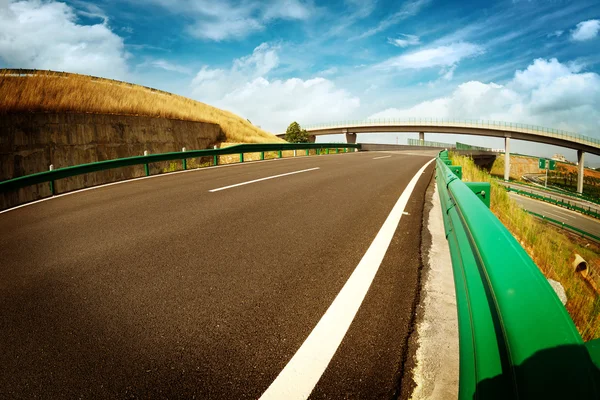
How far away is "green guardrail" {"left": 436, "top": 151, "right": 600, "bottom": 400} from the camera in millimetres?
803

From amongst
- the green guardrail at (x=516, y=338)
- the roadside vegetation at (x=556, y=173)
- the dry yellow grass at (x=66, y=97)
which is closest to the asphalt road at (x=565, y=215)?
the dry yellow grass at (x=66, y=97)

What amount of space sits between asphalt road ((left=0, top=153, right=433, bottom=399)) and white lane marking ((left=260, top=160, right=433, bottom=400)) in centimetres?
4

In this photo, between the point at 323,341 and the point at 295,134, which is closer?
the point at 323,341

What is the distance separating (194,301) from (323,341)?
1.15 m

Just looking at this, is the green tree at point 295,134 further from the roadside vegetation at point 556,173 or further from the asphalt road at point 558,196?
the roadside vegetation at point 556,173

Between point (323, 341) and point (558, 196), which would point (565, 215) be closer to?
point (558, 196)

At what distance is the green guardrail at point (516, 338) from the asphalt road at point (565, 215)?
32154 mm

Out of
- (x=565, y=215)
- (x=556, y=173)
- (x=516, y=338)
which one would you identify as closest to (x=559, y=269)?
(x=516, y=338)

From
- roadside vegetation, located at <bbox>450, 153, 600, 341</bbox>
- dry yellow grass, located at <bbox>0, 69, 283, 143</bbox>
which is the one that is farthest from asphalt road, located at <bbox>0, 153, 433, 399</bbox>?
dry yellow grass, located at <bbox>0, 69, 283, 143</bbox>

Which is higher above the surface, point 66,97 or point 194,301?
point 66,97

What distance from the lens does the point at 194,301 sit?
8.21 ft

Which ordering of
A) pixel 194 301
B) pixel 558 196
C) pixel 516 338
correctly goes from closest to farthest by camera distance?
pixel 516 338, pixel 194 301, pixel 558 196

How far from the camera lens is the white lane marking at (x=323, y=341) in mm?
1633

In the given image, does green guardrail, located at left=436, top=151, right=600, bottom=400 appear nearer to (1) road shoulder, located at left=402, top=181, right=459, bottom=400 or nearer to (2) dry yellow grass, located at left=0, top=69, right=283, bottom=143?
(1) road shoulder, located at left=402, top=181, right=459, bottom=400
